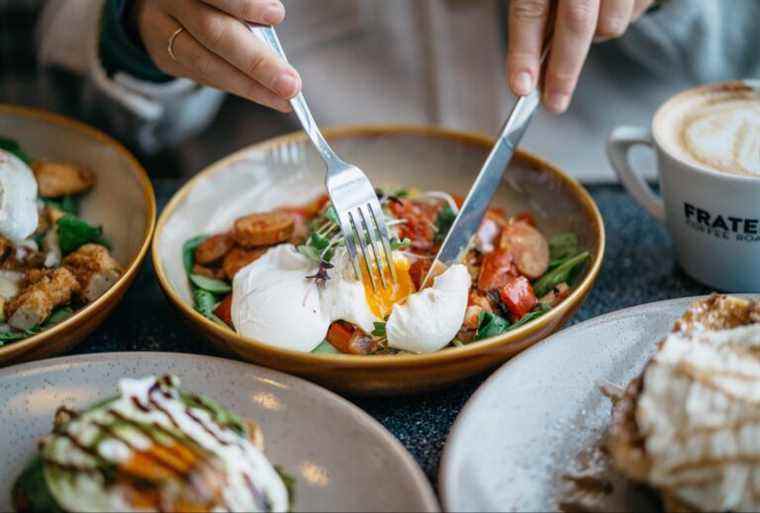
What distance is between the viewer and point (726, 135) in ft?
5.61

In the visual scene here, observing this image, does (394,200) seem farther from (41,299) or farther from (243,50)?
(41,299)

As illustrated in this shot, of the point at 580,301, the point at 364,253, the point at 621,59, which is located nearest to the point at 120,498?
the point at 364,253

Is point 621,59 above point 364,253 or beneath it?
beneath

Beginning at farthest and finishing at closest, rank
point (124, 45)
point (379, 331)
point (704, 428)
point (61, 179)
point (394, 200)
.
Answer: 1. point (124, 45)
2. point (61, 179)
3. point (394, 200)
4. point (379, 331)
5. point (704, 428)

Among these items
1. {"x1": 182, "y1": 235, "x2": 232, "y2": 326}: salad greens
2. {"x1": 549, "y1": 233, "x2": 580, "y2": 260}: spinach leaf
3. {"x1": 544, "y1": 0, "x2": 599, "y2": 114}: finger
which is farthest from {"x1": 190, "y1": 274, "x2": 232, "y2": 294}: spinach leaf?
{"x1": 544, "y1": 0, "x2": 599, "y2": 114}: finger

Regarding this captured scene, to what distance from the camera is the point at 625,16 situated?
182 centimetres

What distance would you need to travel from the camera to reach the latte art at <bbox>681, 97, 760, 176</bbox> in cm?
163

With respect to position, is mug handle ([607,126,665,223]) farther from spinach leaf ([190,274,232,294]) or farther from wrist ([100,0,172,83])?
wrist ([100,0,172,83])

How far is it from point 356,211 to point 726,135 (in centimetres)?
80

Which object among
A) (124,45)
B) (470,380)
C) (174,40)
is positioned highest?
(174,40)

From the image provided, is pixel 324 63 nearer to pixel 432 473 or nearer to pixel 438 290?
pixel 438 290

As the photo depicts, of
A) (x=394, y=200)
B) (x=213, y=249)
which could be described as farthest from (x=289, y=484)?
(x=394, y=200)

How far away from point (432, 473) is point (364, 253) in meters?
0.45

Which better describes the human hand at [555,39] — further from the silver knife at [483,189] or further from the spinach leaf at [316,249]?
the spinach leaf at [316,249]
